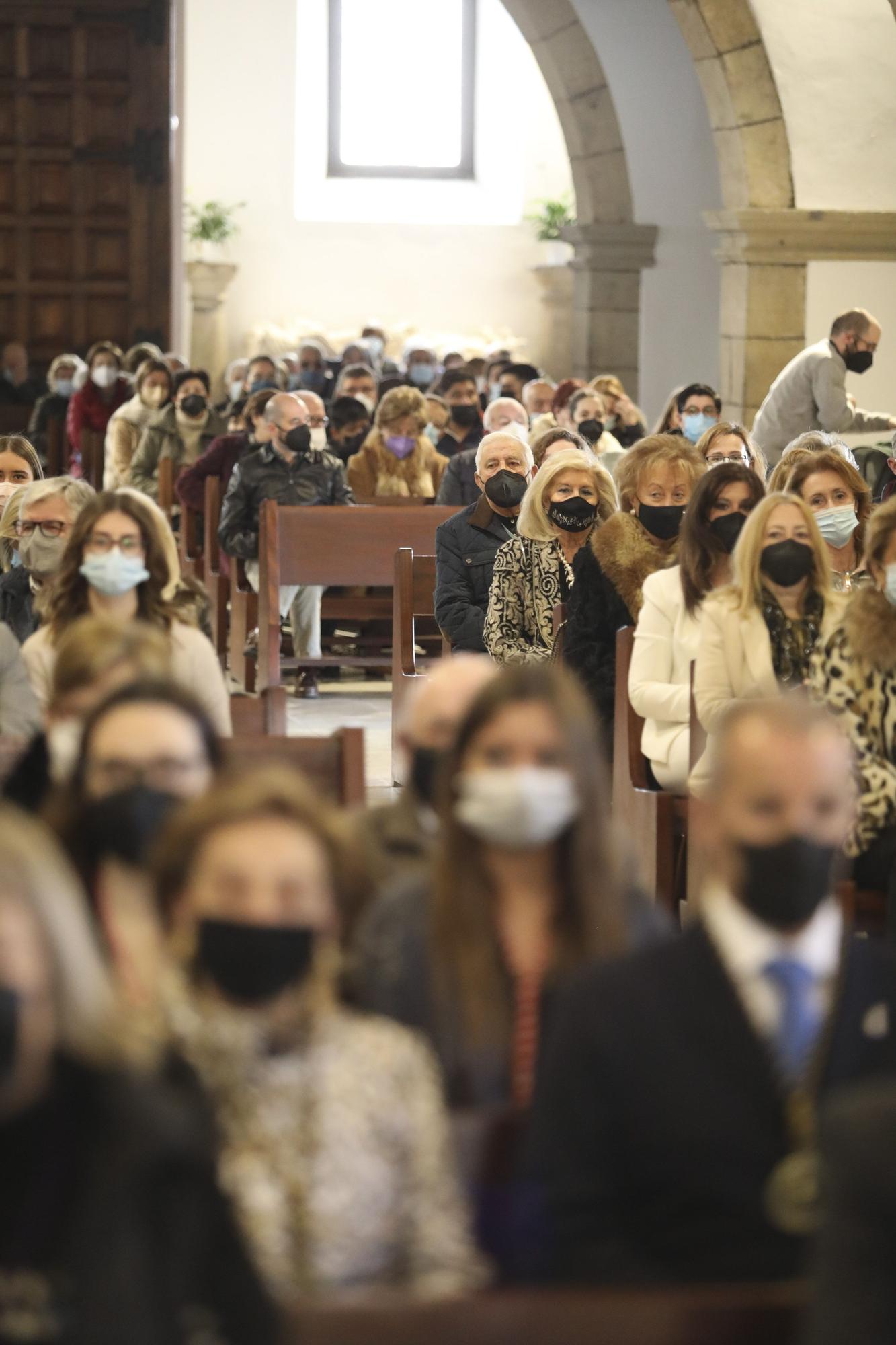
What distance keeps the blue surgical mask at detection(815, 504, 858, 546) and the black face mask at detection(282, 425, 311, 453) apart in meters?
3.98

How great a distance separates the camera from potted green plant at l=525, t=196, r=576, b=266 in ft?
68.7

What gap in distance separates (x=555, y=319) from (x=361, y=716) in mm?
13411

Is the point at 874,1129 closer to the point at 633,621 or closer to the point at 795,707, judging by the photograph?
the point at 795,707

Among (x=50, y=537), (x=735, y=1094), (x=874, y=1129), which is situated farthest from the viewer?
(x=50, y=537)

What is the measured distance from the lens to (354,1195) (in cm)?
215

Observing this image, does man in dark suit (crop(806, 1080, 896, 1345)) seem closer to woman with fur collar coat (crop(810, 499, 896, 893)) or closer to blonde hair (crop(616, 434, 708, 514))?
woman with fur collar coat (crop(810, 499, 896, 893))

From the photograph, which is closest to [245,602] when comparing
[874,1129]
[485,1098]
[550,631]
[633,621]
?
[550,631]

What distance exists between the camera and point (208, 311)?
2080cm

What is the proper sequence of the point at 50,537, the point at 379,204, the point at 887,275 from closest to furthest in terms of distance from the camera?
the point at 50,537, the point at 887,275, the point at 379,204

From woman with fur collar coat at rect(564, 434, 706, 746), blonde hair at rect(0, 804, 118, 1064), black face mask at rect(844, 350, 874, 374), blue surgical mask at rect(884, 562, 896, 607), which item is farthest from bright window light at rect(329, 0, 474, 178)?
blonde hair at rect(0, 804, 118, 1064)

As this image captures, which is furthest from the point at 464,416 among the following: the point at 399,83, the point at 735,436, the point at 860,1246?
the point at 399,83

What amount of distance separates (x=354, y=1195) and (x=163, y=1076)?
0.25m

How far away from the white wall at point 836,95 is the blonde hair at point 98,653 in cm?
836

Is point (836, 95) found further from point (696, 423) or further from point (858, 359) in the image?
point (696, 423)
